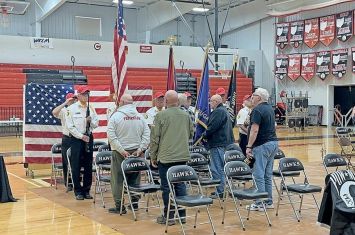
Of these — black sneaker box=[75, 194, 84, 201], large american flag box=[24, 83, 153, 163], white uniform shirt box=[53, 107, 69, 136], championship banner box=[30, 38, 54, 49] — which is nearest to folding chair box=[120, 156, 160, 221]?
black sneaker box=[75, 194, 84, 201]

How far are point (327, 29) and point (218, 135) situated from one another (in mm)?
19554

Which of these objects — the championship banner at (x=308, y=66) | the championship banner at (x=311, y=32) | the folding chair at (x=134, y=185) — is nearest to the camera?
the folding chair at (x=134, y=185)

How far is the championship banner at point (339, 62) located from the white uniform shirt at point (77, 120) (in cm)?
1926

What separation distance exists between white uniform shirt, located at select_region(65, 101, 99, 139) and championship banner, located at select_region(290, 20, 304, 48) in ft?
68.1

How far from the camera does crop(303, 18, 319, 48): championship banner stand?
25906 millimetres

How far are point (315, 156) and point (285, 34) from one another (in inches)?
598

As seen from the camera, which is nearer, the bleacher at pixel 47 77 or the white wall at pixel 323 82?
the bleacher at pixel 47 77

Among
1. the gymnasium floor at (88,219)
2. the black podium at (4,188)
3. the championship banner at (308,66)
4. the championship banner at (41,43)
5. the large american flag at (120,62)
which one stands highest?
the championship banner at (41,43)

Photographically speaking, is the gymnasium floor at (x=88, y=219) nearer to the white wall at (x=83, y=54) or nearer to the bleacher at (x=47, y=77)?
the bleacher at (x=47, y=77)

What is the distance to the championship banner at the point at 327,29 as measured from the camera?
2512cm

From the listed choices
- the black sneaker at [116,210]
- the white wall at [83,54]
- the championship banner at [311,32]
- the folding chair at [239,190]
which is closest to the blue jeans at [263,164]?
the folding chair at [239,190]

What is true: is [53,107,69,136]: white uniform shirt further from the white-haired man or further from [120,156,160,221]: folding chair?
the white-haired man

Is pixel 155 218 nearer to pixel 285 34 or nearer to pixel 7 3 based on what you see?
pixel 7 3

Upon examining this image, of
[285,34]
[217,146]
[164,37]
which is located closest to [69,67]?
[164,37]
